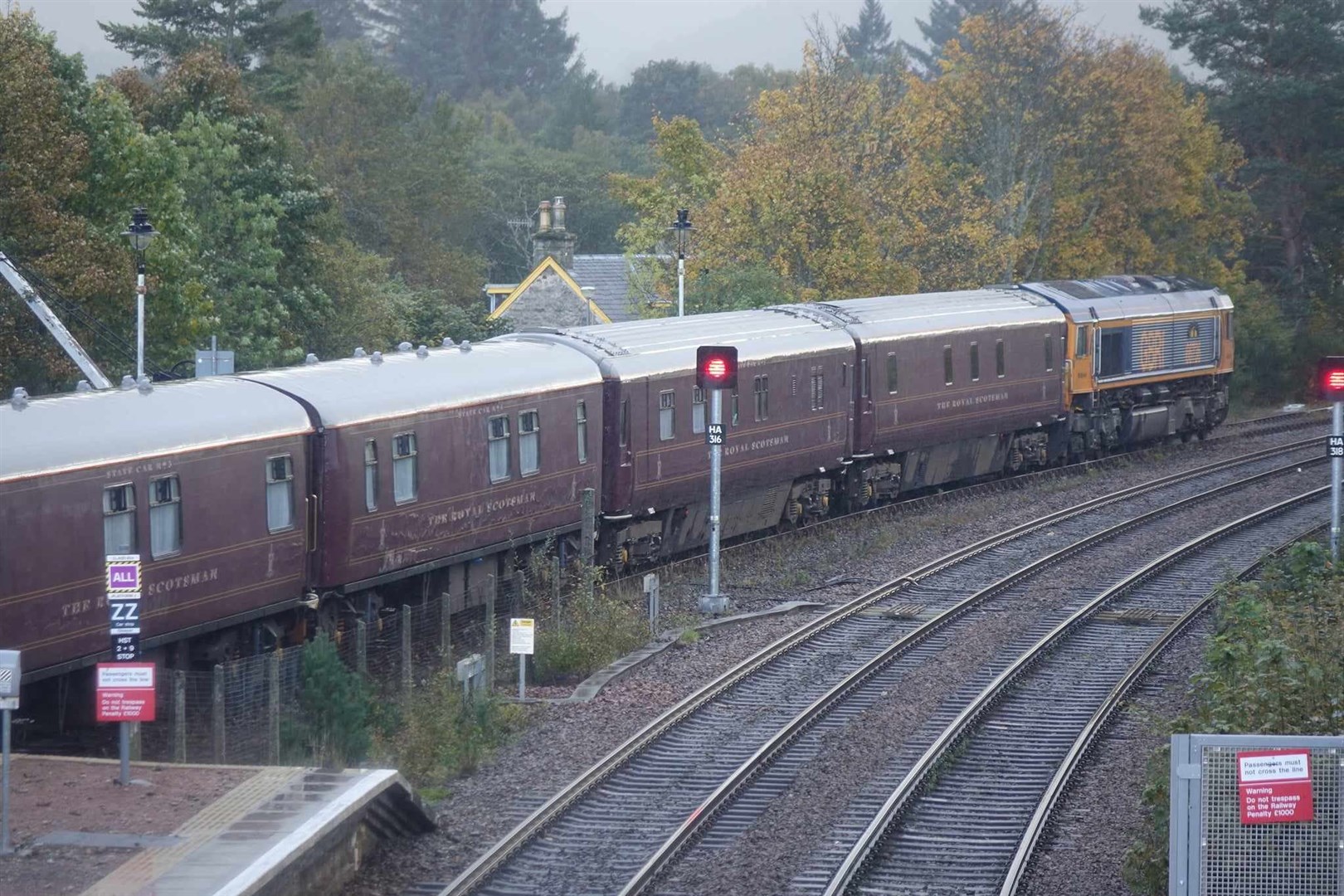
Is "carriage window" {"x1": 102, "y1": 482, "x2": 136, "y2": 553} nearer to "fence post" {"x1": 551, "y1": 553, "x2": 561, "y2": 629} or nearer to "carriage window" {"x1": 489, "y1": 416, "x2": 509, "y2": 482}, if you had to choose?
"fence post" {"x1": 551, "y1": 553, "x2": 561, "y2": 629}

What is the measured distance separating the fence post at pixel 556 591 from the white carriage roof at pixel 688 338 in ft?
10.6

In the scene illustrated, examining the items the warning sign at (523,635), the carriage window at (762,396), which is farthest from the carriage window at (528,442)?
the carriage window at (762,396)

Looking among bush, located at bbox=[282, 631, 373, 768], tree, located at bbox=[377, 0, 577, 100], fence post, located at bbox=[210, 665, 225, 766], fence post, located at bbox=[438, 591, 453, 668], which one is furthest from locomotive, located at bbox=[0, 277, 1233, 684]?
tree, located at bbox=[377, 0, 577, 100]

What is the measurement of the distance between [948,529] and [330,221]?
2218 centimetres

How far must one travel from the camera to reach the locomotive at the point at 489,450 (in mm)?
15719

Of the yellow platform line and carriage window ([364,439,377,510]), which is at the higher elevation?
carriage window ([364,439,377,510])

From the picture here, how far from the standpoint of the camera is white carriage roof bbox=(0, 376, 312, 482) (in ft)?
49.7

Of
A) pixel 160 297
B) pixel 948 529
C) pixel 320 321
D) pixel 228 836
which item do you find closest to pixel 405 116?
pixel 320 321

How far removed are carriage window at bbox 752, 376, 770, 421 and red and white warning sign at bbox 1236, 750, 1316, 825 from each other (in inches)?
672

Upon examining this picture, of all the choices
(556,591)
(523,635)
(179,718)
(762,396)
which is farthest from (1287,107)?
(179,718)

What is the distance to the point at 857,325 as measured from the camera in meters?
29.9

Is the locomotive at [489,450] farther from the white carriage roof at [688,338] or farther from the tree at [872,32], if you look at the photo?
the tree at [872,32]

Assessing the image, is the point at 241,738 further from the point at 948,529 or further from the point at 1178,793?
the point at 948,529

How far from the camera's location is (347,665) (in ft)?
60.8
